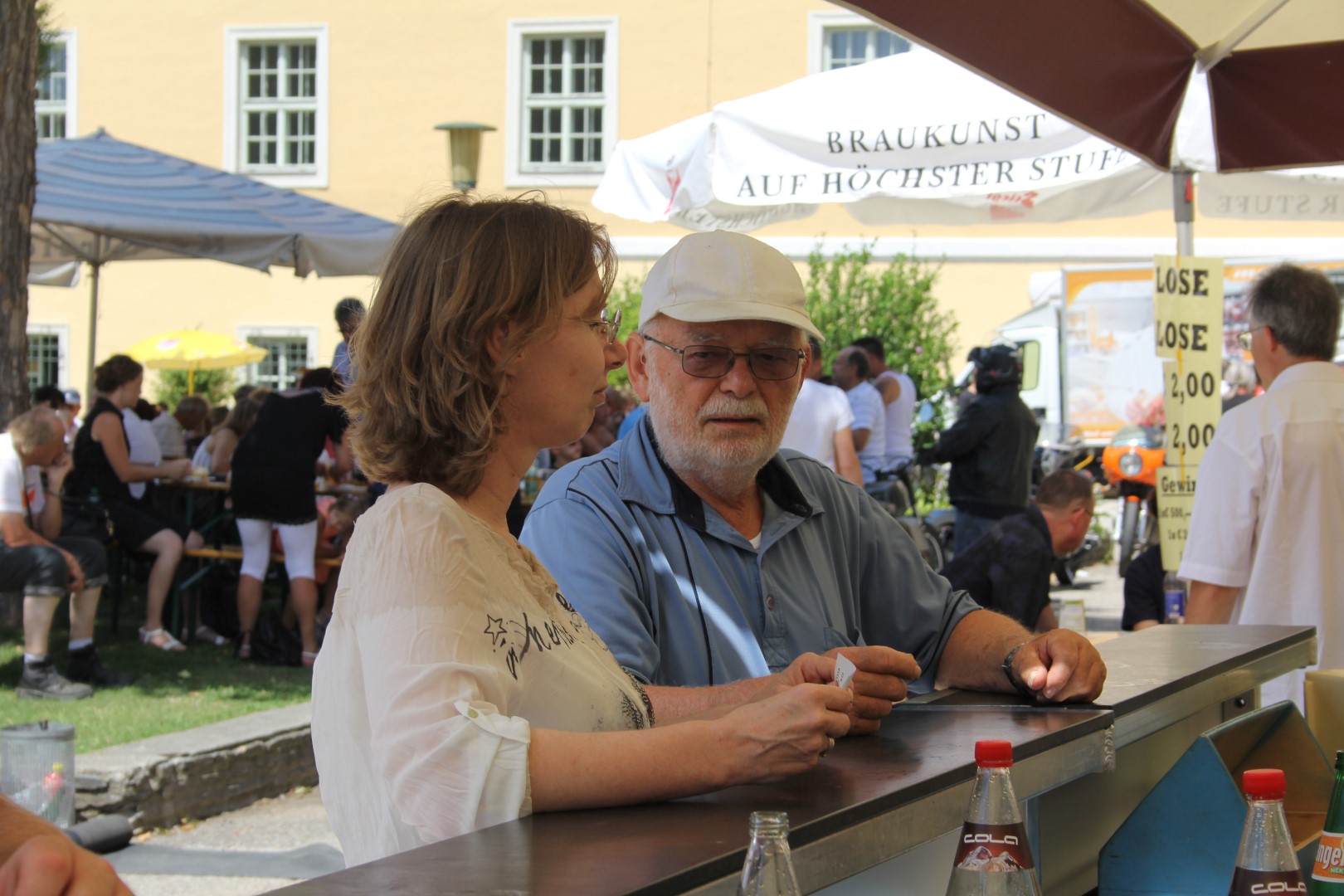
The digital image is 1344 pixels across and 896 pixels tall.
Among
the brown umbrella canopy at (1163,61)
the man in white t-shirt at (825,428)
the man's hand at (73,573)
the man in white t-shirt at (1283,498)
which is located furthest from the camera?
the man in white t-shirt at (825,428)

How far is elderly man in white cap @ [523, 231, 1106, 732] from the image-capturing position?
255cm

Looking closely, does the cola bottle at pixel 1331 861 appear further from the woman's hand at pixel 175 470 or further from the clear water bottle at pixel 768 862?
the woman's hand at pixel 175 470

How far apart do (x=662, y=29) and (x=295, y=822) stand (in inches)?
706

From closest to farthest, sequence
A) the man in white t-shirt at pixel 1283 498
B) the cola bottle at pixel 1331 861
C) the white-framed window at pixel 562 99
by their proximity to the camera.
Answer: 1. the cola bottle at pixel 1331 861
2. the man in white t-shirt at pixel 1283 498
3. the white-framed window at pixel 562 99

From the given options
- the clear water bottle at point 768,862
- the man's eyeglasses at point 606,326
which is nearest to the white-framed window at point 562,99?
the man's eyeglasses at point 606,326

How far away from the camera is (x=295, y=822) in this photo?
18.9ft

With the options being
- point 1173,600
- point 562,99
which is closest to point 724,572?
point 1173,600

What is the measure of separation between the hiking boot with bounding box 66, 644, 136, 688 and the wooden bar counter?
6022mm

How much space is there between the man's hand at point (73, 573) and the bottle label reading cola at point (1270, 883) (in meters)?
6.80

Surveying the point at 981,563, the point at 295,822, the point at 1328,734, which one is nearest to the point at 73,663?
the point at 295,822

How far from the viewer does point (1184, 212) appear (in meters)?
5.77

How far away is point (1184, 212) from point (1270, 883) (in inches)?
180

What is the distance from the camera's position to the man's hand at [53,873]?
1.12 m

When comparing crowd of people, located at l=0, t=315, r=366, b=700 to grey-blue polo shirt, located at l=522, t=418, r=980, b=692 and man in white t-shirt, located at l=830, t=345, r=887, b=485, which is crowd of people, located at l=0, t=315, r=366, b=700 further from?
grey-blue polo shirt, located at l=522, t=418, r=980, b=692
